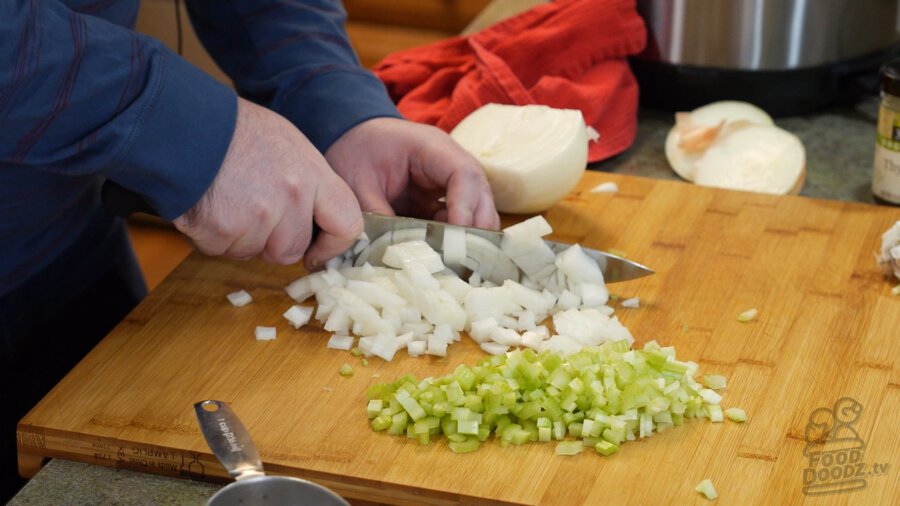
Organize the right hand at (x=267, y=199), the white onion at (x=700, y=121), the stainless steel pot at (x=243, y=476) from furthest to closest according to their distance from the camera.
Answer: the white onion at (x=700, y=121) → the right hand at (x=267, y=199) → the stainless steel pot at (x=243, y=476)

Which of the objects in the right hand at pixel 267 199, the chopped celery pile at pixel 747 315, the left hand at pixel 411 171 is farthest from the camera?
the left hand at pixel 411 171

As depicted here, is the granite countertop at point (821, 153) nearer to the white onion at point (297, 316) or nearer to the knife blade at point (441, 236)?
the white onion at point (297, 316)

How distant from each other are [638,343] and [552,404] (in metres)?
0.21

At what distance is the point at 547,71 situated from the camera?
178cm

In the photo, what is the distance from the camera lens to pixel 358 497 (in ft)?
3.44

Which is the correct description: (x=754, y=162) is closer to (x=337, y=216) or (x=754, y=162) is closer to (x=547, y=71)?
(x=547, y=71)

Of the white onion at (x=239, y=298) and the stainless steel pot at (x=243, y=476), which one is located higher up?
the stainless steel pot at (x=243, y=476)

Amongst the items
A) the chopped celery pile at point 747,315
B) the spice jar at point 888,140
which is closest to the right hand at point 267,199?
the chopped celery pile at point 747,315

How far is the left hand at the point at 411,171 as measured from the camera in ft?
4.51

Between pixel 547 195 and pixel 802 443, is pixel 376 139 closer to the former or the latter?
pixel 547 195

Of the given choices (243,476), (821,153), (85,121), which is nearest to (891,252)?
(821,153)

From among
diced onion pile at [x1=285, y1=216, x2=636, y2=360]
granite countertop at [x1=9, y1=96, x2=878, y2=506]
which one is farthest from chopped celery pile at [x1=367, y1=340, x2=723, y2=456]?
granite countertop at [x1=9, y1=96, x2=878, y2=506]

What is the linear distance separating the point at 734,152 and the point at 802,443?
678 millimetres

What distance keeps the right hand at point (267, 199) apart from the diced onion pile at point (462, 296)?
90 millimetres
